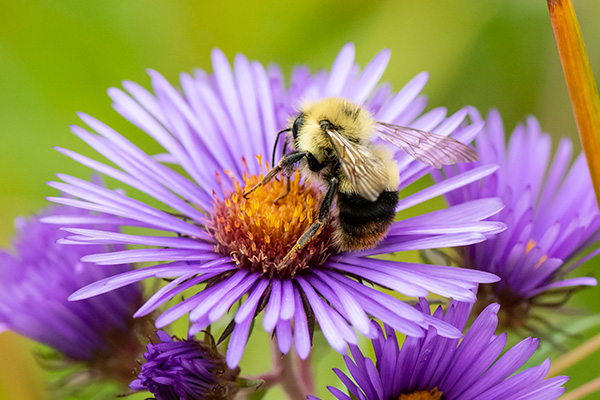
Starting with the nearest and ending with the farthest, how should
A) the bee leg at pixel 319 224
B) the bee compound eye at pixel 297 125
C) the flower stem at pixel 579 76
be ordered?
the flower stem at pixel 579 76
the bee leg at pixel 319 224
the bee compound eye at pixel 297 125

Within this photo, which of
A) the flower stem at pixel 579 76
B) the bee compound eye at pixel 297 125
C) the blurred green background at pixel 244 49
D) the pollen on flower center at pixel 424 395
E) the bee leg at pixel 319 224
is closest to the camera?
the flower stem at pixel 579 76

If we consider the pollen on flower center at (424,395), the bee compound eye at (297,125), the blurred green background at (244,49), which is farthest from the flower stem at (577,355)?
the blurred green background at (244,49)

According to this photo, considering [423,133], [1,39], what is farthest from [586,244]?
[1,39]

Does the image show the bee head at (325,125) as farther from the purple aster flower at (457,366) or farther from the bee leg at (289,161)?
the purple aster flower at (457,366)

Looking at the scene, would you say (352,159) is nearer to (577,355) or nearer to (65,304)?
(577,355)

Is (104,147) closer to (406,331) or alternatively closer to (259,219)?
(259,219)

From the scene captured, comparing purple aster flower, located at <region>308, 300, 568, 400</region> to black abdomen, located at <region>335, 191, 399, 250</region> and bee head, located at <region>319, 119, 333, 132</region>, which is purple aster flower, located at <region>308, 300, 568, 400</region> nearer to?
black abdomen, located at <region>335, 191, 399, 250</region>
